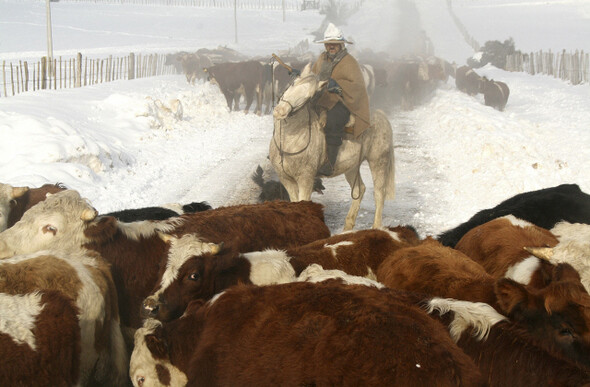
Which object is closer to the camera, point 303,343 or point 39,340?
point 303,343

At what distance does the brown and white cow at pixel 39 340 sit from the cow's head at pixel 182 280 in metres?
0.62

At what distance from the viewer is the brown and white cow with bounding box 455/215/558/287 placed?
16.0 ft

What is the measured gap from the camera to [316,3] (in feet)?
364

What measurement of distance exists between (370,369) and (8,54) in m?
50.1

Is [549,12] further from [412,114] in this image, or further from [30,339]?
[30,339]

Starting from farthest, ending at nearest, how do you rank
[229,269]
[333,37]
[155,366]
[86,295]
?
[333,37] < [229,269] < [86,295] < [155,366]

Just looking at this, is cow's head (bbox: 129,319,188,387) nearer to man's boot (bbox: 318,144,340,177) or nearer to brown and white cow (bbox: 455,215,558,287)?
brown and white cow (bbox: 455,215,558,287)

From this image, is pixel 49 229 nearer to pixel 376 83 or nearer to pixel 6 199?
pixel 6 199

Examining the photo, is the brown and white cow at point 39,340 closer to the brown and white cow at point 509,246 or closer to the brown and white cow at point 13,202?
the brown and white cow at point 13,202

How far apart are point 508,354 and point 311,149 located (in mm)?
6016

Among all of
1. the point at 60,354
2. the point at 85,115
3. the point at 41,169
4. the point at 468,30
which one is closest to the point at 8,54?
the point at 85,115

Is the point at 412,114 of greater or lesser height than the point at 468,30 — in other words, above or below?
below

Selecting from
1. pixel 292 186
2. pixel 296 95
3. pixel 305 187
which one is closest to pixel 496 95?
pixel 292 186

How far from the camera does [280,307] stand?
3314 mm
